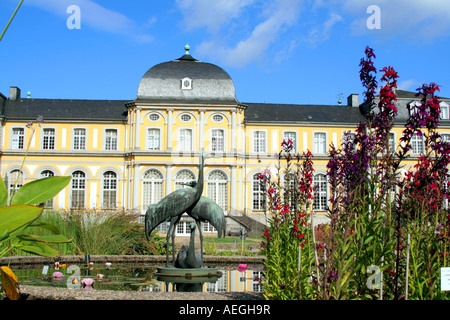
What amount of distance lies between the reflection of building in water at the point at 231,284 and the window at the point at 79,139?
24.5 meters

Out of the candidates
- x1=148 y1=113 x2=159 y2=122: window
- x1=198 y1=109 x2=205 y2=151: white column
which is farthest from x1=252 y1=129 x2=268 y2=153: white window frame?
x1=148 y1=113 x2=159 y2=122: window

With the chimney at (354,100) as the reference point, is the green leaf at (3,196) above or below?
below

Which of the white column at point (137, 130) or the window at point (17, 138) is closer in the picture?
the white column at point (137, 130)

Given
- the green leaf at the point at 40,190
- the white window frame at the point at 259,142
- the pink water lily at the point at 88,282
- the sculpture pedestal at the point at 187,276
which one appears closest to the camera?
the green leaf at the point at 40,190

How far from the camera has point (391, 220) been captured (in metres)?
4.46

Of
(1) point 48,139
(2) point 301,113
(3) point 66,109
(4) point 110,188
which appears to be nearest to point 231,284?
(4) point 110,188

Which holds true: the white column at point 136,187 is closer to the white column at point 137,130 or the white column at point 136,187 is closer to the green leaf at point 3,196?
the white column at point 137,130

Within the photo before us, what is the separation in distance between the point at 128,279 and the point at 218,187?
74.4 feet

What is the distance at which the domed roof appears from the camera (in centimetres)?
3081

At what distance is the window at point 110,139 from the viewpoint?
3145cm

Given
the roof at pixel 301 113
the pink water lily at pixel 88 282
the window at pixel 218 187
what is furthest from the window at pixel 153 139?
the pink water lily at pixel 88 282

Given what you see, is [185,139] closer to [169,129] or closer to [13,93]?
[169,129]

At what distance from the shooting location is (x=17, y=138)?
3106cm
